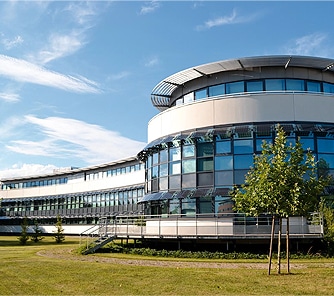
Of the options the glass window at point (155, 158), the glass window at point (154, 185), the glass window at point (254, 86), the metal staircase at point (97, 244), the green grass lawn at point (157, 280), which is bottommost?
the green grass lawn at point (157, 280)

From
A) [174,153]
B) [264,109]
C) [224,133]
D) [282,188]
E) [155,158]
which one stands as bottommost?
[282,188]

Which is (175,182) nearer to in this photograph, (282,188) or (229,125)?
(229,125)

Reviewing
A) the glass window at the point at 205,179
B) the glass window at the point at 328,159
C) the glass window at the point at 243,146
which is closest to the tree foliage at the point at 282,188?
the glass window at the point at 243,146

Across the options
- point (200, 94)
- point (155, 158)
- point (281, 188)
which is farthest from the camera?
point (200, 94)

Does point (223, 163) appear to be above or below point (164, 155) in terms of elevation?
below

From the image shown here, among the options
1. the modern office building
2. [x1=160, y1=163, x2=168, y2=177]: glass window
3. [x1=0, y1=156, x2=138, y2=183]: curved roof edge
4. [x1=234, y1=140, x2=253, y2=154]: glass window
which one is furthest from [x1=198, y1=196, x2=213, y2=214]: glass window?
[x1=0, y1=156, x2=138, y2=183]: curved roof edge

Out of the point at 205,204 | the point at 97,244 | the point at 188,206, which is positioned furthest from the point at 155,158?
the point at 97,244

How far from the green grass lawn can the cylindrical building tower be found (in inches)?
281

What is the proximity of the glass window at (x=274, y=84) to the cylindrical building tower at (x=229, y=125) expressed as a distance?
0.20ft

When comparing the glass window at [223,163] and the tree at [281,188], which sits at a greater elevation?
the glass window at [223,163]

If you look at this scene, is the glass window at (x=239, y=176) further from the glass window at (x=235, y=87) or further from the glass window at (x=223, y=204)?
the glass window at (x=235, y=87)

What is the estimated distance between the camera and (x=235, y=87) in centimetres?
2794

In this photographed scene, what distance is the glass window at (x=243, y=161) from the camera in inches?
976

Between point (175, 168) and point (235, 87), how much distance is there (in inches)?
252
